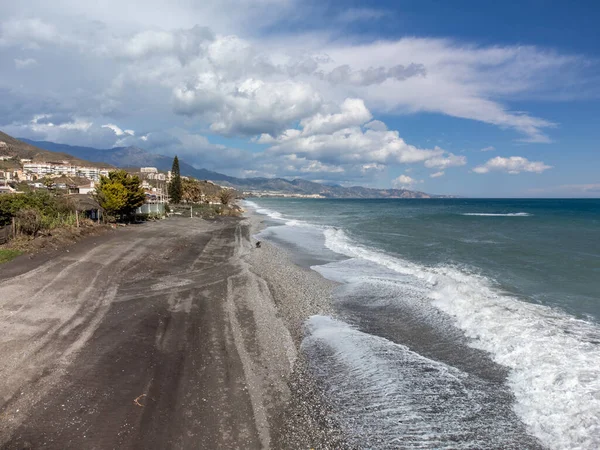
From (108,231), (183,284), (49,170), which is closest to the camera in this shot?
(183,284)

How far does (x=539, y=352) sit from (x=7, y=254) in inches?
883

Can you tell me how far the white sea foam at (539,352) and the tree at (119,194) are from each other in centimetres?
2789

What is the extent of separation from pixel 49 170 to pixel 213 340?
126m

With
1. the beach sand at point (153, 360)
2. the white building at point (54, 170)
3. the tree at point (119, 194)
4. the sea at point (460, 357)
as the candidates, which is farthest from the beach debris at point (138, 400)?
the white building at point (54, 170)

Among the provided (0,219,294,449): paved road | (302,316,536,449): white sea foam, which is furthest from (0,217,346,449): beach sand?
(302,316,536,449): white sea foam

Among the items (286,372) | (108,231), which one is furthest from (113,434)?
(108,231)

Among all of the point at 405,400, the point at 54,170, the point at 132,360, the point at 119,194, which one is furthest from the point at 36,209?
the point at 54,170

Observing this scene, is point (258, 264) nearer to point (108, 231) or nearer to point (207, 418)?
point (207, 418)

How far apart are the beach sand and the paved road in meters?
0.03

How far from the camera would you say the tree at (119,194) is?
3195 centimetres

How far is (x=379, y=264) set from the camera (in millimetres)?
22141

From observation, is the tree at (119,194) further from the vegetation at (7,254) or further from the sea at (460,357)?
the sea at (460,357)

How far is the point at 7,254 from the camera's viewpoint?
16.8 metres

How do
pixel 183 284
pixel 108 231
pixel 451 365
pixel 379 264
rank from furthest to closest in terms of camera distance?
pixel 108 231 < pixel 379 264 < pixel 183 284 < pixel 451 365
